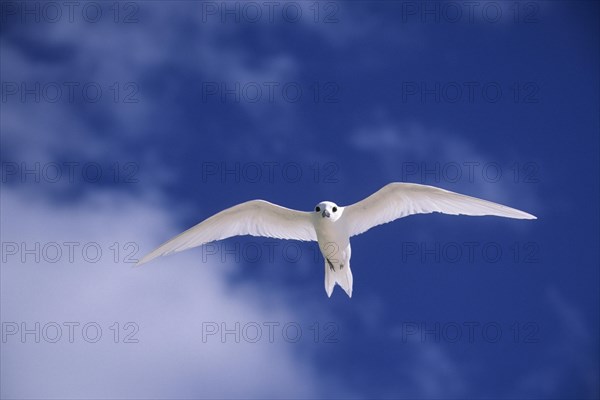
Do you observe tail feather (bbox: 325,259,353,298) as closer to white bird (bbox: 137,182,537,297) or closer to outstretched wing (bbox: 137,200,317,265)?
white bird (bbox: 137,182,537,297)

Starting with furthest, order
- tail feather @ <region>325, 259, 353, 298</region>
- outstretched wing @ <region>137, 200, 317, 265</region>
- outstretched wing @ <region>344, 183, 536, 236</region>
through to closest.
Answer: outstretched wing @ <region>137, 200, 317, 265</region> < tail feather @ <region>325, 259, 353, 298</region> < outstretched wing @ <region>344, 183, 536, 236</region>

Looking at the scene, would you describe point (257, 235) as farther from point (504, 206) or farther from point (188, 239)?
point (504, 206)

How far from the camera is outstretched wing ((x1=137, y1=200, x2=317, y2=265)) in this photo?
1312cm

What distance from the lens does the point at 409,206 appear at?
1284 centimetres

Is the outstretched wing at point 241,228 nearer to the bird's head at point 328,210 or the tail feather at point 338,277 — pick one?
the bird's head at point 328,210

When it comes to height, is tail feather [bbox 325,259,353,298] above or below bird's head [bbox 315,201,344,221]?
below

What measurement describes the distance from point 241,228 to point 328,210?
1670 millimetres

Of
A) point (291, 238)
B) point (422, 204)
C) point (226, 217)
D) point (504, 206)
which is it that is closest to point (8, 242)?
point (226, 217)

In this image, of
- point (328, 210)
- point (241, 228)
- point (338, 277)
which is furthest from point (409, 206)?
point (241, 228)

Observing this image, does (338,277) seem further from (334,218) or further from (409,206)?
(409,206)

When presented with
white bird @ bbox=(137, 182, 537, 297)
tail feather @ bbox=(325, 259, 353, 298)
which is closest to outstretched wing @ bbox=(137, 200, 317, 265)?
white bird @ bbox=(137, 182, 537, 297)

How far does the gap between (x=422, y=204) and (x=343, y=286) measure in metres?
1.73

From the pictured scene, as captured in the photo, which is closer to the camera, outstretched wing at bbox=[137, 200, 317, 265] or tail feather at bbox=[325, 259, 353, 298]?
tail feather at bbox=[325, 259, 353, 298]

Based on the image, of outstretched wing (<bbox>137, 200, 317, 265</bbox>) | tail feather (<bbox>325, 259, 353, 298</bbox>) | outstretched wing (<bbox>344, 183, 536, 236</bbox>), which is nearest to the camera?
outstretched wing (<bbox>344, 183, 536, 236</bbox>)
